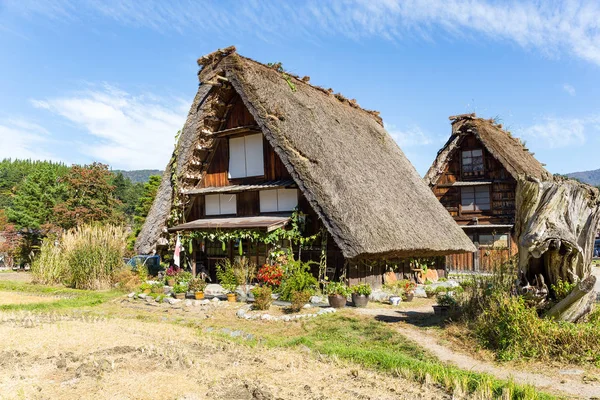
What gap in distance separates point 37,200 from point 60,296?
62.1 ft

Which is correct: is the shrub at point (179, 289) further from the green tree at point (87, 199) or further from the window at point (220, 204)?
the green tree at point (87, 199)

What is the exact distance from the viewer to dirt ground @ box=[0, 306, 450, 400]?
20.7ft

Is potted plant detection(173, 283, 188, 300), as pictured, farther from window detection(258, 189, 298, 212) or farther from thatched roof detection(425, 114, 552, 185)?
thatched roof detection(425, 114, 552, 185)

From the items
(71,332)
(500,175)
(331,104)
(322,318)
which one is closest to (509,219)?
(500,175)

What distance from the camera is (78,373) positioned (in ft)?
23.2

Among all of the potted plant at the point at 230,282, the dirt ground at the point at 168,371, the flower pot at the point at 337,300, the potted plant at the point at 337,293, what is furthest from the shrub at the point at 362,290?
the dirt ground at the point at 168,371

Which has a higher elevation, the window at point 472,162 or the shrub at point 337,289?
the window at point 472,162

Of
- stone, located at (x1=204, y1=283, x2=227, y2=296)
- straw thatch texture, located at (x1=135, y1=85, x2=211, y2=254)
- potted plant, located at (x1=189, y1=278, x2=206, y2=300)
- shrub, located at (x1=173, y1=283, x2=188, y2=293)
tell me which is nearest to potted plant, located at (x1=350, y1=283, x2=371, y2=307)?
stone, located at (x1=204, y1=283, x2=227, y2=296)

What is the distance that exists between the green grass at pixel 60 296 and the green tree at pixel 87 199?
9501 millimetres

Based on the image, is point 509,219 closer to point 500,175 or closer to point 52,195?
point 500,175

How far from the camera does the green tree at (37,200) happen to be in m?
31.4

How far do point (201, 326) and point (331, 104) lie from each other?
13453 mm

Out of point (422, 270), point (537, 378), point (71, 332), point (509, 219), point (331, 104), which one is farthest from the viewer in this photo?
point (509, 219)

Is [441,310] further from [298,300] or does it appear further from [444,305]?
[298,300]
